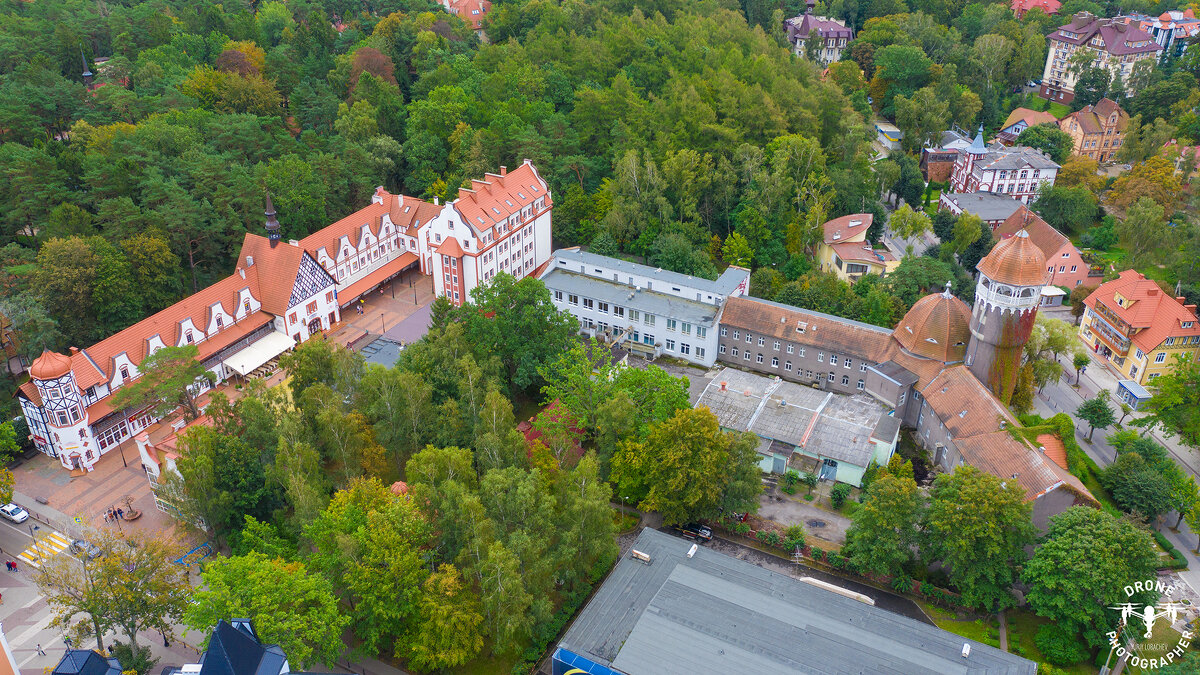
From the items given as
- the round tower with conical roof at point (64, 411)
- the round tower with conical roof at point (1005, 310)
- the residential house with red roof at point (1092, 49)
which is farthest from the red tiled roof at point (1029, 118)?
the round tower with conical roof at point (64, 411)

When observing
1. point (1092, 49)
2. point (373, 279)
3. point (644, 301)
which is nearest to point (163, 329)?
point (373, 279)

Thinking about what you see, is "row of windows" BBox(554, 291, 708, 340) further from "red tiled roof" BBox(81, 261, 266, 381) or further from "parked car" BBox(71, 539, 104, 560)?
"parked car" BBox(71, 539, 104, 560)

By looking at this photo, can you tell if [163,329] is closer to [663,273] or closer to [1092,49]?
[663,273]

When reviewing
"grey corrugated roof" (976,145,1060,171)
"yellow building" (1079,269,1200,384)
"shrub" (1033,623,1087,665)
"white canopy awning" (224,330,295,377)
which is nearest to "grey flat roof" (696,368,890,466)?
"shrub" (1033,623,1087,665)

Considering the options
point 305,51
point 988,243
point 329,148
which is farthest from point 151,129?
point 988,243

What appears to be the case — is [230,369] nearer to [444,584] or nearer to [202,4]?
[444,584]

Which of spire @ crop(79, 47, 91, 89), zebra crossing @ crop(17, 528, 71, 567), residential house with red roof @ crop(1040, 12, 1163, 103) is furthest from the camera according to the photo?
residential house with red roof @ crop(1040, 12, 1163, 103)

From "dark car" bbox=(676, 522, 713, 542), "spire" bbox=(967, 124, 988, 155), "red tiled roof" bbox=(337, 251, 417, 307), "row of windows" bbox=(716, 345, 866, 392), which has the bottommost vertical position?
"dark car" bbox=(676, 522, 713, 542)
